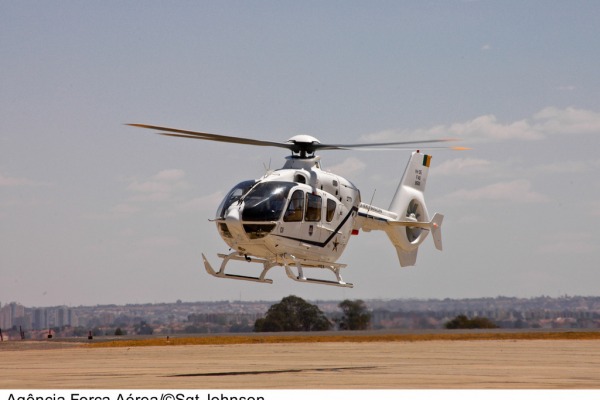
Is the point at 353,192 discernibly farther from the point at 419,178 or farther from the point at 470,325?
the point at 470,325

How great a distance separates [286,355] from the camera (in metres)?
40.2

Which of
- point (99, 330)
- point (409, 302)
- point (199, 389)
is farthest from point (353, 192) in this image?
point (99, 330)

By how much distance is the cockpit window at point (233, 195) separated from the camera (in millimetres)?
33000

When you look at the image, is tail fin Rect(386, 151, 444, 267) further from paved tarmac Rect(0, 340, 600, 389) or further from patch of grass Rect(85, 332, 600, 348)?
patch of grass Rect(85, 332, 600, 348)

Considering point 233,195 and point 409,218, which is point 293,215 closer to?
point 233,195

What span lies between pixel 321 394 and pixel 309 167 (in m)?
16.3

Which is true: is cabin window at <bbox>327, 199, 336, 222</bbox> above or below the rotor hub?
below

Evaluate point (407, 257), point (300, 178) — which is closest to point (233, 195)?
point (300, 178)

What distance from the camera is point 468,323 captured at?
83.8 m

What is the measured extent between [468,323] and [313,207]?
52.0m

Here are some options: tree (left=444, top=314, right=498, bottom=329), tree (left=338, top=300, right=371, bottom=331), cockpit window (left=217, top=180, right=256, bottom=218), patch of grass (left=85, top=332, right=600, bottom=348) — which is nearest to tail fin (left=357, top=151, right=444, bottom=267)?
cockpit window (left=217, top=180, right=256, bottom=218)

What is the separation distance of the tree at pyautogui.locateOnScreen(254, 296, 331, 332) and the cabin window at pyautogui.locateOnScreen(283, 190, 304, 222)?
60.6 metres

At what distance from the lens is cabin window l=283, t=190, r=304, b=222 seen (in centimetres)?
3335

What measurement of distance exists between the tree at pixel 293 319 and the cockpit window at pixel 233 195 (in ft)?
202
